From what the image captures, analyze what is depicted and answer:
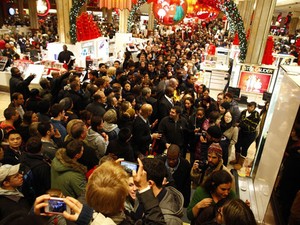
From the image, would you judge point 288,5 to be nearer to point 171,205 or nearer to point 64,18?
point 64,18

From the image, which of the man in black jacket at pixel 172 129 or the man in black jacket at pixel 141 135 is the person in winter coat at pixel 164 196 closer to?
the man in black jacket at pixel 141 135

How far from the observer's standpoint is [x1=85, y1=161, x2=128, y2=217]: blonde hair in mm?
→ 1700

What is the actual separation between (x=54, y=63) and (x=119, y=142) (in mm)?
5686

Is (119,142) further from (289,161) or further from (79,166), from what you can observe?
(289,161)

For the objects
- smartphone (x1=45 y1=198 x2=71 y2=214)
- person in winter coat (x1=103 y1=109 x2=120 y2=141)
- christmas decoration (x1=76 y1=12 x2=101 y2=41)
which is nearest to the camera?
smartphone (x1=45 y1=198 x2=71 y2=214)

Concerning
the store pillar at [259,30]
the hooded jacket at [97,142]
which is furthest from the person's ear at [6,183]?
the store pillar at [259,30]

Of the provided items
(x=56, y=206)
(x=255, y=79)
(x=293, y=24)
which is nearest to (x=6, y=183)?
(x=56, y=206)

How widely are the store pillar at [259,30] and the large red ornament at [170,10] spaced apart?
277 centimetres

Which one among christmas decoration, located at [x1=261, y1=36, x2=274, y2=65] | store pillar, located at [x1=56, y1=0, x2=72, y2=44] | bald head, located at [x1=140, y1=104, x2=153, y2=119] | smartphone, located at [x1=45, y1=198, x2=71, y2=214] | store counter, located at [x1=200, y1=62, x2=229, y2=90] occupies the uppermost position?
store pillar, located at [x1=56, y1=0, x2=72, y2=44]

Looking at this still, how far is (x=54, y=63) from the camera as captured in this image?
26.5ft

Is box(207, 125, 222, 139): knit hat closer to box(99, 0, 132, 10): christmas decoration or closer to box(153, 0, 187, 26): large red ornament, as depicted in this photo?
box(153, 0, 187, 26): large red ornament

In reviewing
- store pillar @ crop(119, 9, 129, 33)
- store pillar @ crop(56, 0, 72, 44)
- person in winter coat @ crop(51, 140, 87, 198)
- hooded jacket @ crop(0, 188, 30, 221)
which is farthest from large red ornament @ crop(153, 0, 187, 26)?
store pillar @ crop(119, 9, 129, 33)

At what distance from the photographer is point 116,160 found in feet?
9.23

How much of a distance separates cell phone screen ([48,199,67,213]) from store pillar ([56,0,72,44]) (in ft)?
28.8
